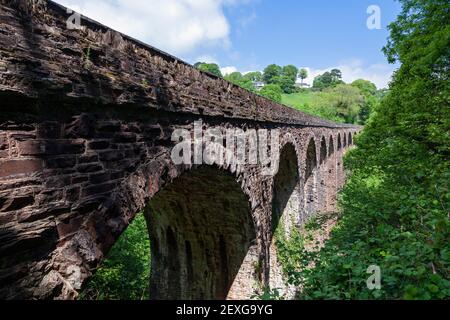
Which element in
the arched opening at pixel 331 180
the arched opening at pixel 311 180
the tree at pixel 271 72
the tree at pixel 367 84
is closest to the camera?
the arched opening at pixel 311 180

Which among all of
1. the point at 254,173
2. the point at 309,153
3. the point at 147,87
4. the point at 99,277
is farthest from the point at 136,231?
the point at 147,87

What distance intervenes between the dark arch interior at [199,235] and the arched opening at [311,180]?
320 inches

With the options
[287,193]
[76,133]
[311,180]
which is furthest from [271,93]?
[76,133]

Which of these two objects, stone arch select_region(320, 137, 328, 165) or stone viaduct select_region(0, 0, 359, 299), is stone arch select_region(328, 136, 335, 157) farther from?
stone viaduct select_region(0, 0, 359, 299)

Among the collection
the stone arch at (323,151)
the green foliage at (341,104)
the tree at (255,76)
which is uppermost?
the tree at (255,76)

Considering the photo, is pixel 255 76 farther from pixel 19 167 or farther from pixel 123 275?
pixel 19 167

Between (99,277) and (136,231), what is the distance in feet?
18.4

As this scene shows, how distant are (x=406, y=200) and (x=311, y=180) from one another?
38.4ft

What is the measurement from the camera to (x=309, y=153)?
1580cm

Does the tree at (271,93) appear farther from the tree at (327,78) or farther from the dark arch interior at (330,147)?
the tree at (327,78)

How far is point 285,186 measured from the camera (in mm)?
13031

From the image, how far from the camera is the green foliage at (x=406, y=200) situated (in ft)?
10.0

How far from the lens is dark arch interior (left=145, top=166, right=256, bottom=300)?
654 cm

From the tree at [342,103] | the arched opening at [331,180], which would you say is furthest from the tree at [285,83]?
the arched opening at [331,180]
